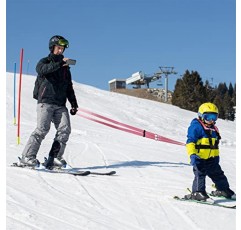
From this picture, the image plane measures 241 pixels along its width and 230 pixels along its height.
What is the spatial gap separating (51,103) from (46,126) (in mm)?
362

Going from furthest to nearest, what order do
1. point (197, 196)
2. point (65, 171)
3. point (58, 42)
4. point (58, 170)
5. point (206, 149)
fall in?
point (58, 42), point (58, 170), point (65, 171), point (206, 149), point (197, 196)

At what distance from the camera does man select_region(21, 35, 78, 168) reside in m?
6.79

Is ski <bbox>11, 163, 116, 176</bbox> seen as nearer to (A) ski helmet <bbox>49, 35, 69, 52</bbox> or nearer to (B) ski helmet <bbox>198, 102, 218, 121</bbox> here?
(B) ski helmet <bbox>198, 102, 218, 121</bbox>

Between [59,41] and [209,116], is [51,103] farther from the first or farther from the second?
[209,116]

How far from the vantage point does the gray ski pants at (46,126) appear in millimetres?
6828

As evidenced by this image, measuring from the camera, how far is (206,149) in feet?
19.1

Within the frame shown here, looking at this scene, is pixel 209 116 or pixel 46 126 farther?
pixel 46 126

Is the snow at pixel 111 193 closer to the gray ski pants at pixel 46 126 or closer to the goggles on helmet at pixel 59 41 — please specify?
the gray ski pants at pixel 46 126

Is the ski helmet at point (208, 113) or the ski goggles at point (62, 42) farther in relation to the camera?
the ski goggles at point (62, 42)

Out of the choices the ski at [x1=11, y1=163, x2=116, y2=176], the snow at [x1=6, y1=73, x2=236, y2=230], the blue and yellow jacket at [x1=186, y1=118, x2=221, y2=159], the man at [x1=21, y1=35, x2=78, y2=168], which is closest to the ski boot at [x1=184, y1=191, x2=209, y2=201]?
the snow at [x1=6, y1=73, x2=236, y2=230]

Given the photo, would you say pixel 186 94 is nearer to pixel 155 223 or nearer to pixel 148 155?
pixel 148 155

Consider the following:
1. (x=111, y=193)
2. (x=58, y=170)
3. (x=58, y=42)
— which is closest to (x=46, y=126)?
(x=58, y=170)

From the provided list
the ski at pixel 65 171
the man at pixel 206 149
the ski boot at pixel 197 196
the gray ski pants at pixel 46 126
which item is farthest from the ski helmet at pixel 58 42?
the ski boot at pixel 197 196

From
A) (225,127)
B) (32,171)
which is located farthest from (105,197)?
(225,127)
